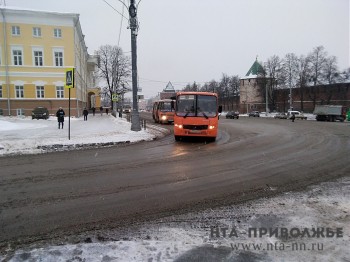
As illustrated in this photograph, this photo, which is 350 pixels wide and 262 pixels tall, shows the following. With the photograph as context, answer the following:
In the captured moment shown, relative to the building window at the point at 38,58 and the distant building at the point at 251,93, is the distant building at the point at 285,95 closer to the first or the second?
the distant building at the point at 251,93

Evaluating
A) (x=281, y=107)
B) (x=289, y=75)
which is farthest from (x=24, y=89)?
(x=281, y=107)

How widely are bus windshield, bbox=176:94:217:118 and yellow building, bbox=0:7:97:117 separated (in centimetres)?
3262

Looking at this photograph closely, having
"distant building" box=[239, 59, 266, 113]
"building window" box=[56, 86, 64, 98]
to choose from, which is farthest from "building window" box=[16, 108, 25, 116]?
"distant building" box=[239, 59, 266, 113]

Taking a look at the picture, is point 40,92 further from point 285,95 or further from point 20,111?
point 285,95

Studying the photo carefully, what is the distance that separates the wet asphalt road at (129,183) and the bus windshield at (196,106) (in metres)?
4.29

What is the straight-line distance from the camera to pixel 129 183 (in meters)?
7.49

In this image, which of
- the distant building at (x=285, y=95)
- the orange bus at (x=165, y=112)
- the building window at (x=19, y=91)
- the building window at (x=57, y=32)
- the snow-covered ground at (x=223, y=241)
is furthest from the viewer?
the distant building at (x=285, y=95)

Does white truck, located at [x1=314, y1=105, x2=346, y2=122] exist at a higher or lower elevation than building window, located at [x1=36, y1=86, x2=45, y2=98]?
lower

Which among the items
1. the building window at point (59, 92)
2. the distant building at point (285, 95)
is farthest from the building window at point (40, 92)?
the distant building at point (285, 95)

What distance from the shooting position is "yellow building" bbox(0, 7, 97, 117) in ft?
144

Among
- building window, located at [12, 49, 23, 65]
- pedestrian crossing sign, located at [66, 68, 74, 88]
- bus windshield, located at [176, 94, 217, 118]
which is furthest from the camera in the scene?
building window, located at [12, 49, 23, 65]

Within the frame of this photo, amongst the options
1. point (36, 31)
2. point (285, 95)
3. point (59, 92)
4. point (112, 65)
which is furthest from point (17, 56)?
point (285, 95)

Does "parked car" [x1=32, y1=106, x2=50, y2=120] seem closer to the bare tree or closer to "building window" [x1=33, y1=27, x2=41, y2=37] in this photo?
"building window" [x1=33, y1=27, x2=41, y2=37]

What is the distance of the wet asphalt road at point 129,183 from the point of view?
5227 millimetres
